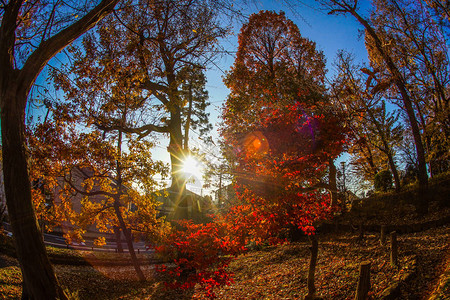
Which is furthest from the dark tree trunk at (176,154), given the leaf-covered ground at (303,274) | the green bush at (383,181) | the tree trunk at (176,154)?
the green bush at (383,181)

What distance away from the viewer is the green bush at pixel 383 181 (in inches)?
723

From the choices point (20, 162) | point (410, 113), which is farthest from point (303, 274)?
point (410, 113)

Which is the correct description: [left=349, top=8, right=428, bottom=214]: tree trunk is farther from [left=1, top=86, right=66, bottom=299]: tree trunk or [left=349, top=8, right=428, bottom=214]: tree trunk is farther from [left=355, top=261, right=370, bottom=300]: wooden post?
[left=1, top=86, right=66, bottom=299]: tree trunk

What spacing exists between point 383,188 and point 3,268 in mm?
22663

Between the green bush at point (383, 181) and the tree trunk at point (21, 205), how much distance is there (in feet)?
69.1

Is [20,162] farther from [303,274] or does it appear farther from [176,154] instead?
[176,154]

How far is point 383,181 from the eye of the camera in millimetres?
18547

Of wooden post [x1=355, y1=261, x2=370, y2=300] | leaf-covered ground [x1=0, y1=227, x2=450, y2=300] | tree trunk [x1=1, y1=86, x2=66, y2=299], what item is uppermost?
tree trunk [x1=1, y1=86, x2=66, y2=299]

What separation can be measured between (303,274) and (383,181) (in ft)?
47.3

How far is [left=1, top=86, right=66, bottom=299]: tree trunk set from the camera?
3.47m

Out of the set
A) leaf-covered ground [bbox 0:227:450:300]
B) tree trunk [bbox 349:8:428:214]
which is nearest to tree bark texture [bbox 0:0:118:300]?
leaf-covered ground [bbox 0:227:450:300]

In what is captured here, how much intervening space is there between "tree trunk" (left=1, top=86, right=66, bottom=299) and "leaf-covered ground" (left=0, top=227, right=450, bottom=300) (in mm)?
3991

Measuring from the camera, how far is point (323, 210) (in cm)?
801

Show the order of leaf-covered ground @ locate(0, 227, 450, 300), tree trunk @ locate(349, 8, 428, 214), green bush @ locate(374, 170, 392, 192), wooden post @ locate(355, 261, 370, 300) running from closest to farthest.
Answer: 1. wooden post @ locate(355, 261, 370, 300)
2. leaf-covered ground @ locate(0, 227, 450, 300)
3. tree trunk @ locate(349, 8, 428, 214)
4. green bush @ locate(374, 170, 392, 192)
